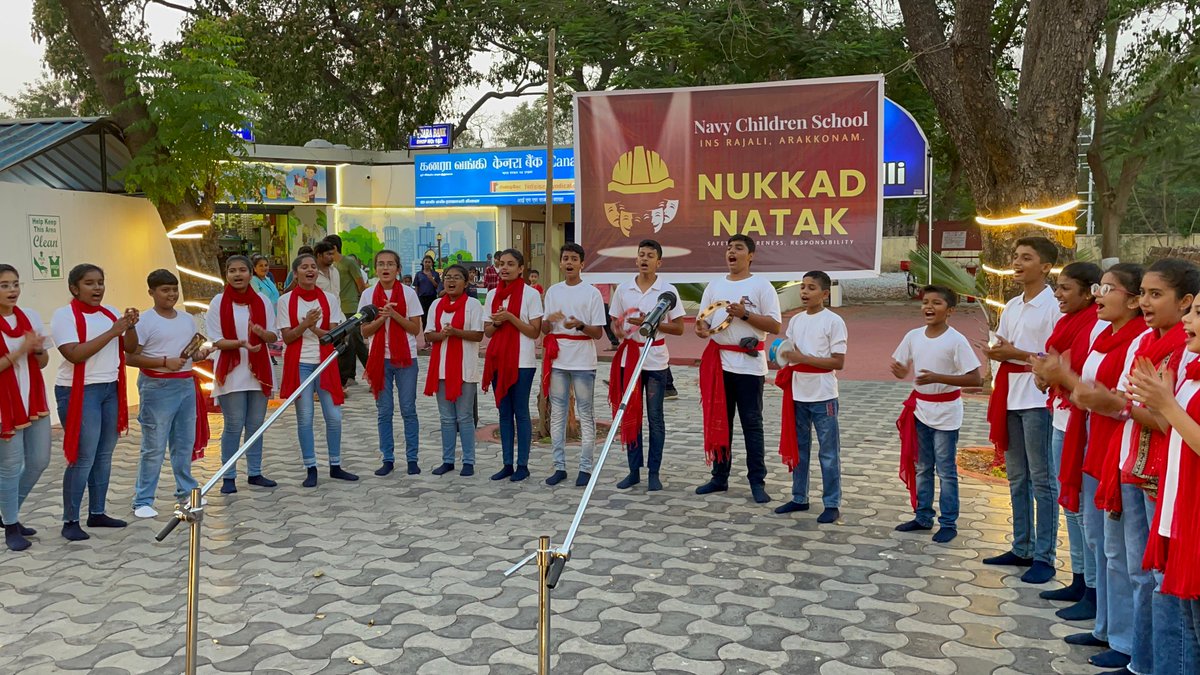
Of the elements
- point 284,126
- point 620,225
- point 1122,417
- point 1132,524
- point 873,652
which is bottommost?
point 873,652

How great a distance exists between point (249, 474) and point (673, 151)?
435 cm

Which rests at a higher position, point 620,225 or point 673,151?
point 673,151

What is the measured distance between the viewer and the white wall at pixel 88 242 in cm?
869

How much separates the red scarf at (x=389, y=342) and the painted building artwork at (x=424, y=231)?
15.5 m

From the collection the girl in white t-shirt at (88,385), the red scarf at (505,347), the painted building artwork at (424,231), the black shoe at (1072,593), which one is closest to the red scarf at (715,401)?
the red scarf at (505,347)

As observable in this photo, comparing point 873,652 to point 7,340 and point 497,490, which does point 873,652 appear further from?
point 7,340

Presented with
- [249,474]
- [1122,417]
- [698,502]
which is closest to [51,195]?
[249,474]

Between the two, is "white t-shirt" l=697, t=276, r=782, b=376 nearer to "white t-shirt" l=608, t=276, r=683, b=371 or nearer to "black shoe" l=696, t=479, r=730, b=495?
"white t-shirt" l=608, t=276, r=683, b=371

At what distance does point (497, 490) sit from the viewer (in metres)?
6.66

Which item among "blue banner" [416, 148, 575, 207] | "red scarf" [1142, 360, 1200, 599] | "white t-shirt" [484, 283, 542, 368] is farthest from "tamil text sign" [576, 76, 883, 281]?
"blue banner" [416, 148, 575, 207]

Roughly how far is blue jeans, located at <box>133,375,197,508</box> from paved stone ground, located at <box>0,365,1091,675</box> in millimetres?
279

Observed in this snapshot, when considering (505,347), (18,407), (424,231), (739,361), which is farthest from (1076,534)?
(424,231)

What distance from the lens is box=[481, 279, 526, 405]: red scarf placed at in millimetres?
6879

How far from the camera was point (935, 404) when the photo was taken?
543 centimetres
